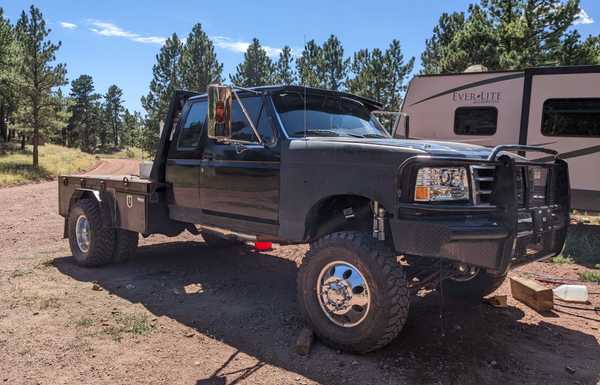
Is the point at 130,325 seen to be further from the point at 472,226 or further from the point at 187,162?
the point at 472,226

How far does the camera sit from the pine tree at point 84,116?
87.0 metres

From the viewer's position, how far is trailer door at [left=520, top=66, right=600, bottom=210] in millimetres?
9078

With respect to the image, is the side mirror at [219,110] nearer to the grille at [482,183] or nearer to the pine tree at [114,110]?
the grille at [482,183]

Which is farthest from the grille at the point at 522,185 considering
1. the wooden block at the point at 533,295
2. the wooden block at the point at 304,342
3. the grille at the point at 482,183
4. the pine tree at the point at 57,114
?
the pine tree at the point at 57,114

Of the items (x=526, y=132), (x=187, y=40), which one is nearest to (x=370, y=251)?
(x=526, y=132)

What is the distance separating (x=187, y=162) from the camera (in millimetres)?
5555

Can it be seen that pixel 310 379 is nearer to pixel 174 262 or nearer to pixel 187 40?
pixel 174 262

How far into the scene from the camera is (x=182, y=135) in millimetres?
5793

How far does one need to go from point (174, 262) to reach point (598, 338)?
5.02 meters

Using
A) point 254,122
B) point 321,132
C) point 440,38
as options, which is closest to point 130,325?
point 254,122

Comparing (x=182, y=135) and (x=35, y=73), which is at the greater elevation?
(x=35, y=73)

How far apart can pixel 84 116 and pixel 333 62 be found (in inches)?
2597

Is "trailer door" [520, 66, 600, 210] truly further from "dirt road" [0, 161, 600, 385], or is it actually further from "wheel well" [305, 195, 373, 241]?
"wheel well" [305, 195, 373, 241]

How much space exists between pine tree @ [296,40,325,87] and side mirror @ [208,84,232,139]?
30.8m
